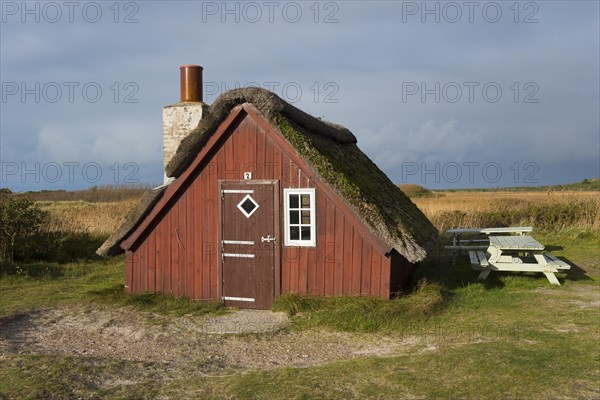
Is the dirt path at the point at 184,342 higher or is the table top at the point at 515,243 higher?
the table top at the point at 515,243

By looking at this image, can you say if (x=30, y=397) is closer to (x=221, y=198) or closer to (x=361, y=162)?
(x=221, y=198)

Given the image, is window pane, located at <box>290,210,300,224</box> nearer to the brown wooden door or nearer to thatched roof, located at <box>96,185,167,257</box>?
the brown wooden door

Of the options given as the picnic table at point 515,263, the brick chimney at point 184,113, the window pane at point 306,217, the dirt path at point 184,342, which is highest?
the brick chimney at point 184,113

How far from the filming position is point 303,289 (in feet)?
33.8

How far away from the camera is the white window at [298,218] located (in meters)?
10.2

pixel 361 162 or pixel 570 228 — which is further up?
pixel 361 162

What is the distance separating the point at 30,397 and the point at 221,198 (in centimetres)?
536

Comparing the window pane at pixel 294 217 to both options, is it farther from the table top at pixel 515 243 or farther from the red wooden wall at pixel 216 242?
the table top at pixel 515 243

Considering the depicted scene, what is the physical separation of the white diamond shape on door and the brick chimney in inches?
102

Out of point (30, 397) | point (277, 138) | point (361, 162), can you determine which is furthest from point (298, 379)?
point (361, 162)

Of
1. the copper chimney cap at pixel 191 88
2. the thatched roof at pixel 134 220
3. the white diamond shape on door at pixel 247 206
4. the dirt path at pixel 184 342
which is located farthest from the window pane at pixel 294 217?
the copper chimney cap at pixel 191 88

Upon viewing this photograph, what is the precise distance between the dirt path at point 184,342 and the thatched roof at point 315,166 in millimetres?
1890

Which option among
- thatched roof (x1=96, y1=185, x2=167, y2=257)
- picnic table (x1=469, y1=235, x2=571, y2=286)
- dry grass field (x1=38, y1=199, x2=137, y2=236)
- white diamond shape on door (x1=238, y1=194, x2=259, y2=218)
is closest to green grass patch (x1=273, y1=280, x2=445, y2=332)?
white diamond shape on door (x1=238, y1=194, x2=259, y2=218)

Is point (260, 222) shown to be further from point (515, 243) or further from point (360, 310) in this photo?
point (515, 243)
